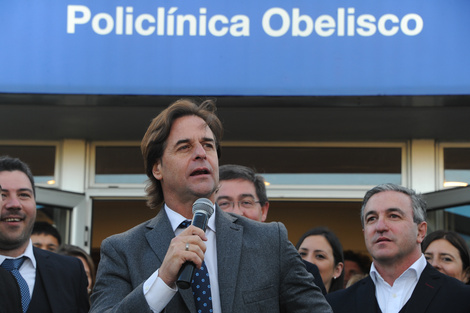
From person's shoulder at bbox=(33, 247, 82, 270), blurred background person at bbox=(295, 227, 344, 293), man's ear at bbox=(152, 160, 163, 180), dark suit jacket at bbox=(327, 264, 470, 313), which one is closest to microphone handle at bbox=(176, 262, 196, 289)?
man's ear at bbox=(152, 160, 163, 180)

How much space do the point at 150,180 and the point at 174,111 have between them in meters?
0.34

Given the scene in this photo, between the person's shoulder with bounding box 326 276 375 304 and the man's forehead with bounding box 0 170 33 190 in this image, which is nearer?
the person's shoulder with bounding box 326 276 375 304

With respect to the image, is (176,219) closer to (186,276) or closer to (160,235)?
(160,235)

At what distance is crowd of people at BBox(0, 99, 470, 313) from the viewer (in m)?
2.62

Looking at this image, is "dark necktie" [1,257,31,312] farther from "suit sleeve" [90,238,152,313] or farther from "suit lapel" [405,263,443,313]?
"suit lapel" [405,263,443,313]

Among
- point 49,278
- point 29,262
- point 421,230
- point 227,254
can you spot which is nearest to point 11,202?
point 29,262

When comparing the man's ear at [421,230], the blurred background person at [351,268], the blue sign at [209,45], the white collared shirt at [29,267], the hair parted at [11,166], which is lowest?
the blurred background person at [351,268]

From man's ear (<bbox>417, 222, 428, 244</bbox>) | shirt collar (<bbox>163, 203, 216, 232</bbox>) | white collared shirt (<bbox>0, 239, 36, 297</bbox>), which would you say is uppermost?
shirt collar (<bbox>163, 203, 216, 232</bbox>)

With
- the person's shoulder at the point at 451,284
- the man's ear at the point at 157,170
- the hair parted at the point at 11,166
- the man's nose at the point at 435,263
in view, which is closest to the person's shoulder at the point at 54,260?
the hair parted at the point at 11,166

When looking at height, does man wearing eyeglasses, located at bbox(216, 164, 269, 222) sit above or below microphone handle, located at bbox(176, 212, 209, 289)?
above

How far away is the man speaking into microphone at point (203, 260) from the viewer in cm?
261

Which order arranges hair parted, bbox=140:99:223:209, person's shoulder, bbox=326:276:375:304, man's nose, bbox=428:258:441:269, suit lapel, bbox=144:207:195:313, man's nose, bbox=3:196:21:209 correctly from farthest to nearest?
1. man's nose, bbox=428:258:441:269
2. man's nose, bbox=3:196:21:209
3. person's shoulder, bbox=326:276:375:304
4. hair parted, bbox=140:99:223:209
5. suit lapel, bbox=144:207:195:313

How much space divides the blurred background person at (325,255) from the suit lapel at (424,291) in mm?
1292

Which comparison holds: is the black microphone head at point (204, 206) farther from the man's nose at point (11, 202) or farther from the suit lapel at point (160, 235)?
the man's nose at point (11, 202)
